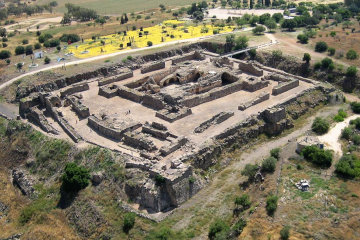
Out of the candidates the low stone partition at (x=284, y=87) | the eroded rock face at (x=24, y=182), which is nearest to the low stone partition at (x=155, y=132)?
the eroded rock face at (x=24, y=182)

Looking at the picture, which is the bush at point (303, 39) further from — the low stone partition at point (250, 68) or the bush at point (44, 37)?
the bush at point (44, 37)

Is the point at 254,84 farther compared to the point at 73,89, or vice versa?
the point at 73,89

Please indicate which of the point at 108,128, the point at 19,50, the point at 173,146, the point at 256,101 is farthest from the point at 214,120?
the point at 19,50

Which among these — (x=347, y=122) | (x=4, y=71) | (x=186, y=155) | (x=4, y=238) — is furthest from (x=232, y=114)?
(x=4, y=71)

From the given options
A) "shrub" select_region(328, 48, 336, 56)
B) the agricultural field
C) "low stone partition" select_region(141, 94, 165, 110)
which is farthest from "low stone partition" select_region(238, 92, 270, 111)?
the agricultural field

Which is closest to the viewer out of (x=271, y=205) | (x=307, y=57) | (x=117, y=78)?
(x=271, y=205)

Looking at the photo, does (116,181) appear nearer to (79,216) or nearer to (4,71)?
(79,216)

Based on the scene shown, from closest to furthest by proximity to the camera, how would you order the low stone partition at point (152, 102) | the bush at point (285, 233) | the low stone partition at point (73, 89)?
the bush at point (285, 233) → the low stone partition at point (152, 102) → the low stone partition at point (73, 89)

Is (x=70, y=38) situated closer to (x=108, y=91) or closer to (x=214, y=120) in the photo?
(x=108, y=91)

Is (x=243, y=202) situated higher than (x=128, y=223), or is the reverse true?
(x=243, y=202)
